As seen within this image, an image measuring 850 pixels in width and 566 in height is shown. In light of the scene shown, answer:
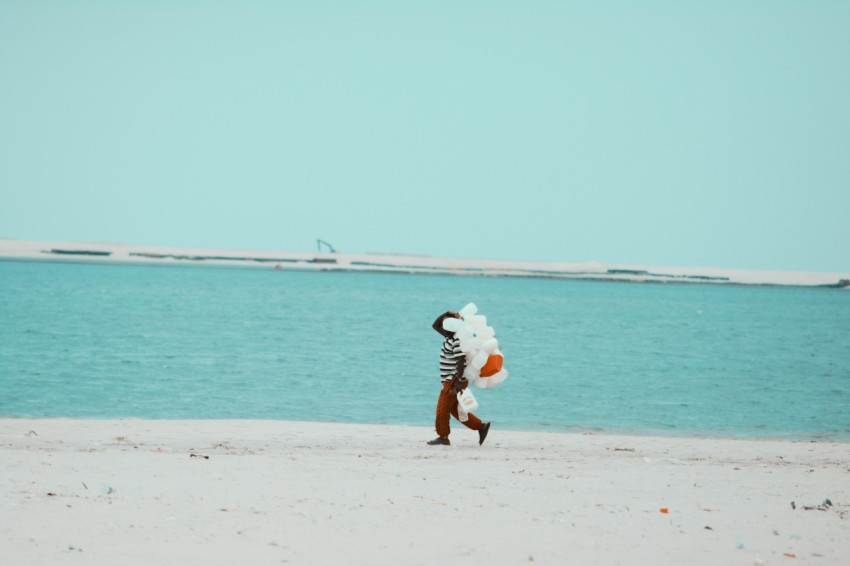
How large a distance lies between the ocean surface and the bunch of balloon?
4861 mm

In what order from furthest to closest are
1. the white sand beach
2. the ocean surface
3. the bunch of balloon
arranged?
the ocean surface
the bunch of balloon
the white sand beach

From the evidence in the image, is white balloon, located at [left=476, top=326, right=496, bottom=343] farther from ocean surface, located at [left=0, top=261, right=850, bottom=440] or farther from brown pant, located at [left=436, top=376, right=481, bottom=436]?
ocean surface, located at [left=0, top=261, right=850, bottom=440]

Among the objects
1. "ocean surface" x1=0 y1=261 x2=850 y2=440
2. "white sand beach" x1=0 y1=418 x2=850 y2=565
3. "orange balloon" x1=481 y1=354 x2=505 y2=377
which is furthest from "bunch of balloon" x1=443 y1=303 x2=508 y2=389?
"ocean surface" x1=0 y1=261 x2=850 y2=440

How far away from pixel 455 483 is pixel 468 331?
10.5ft

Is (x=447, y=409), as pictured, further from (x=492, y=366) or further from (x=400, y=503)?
(x=400, y=503)

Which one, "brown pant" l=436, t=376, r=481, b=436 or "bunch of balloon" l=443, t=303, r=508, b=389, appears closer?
"bunch of balloon" l=443, t=303, r=508, b=389

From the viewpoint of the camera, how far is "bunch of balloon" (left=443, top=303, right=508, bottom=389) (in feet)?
43.2

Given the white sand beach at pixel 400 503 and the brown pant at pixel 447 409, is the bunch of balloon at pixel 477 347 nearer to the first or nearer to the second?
the brown pant at pixel 447 409

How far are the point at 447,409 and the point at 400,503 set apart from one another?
4.26m

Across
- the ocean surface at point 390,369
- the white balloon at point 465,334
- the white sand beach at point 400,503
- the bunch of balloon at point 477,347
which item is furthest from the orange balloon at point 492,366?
the ocean surface at point 390,369

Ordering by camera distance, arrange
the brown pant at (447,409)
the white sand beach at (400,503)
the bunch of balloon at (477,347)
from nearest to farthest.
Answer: the white sand beach at (400,503)
the bunch of balloon at (477,347)
the brown pant at (447,409)

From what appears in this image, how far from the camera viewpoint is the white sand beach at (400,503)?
7602 millimetres

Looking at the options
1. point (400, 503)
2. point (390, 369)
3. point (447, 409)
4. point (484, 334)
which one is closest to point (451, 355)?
point (484, 334)

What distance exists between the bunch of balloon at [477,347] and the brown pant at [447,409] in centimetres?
25
